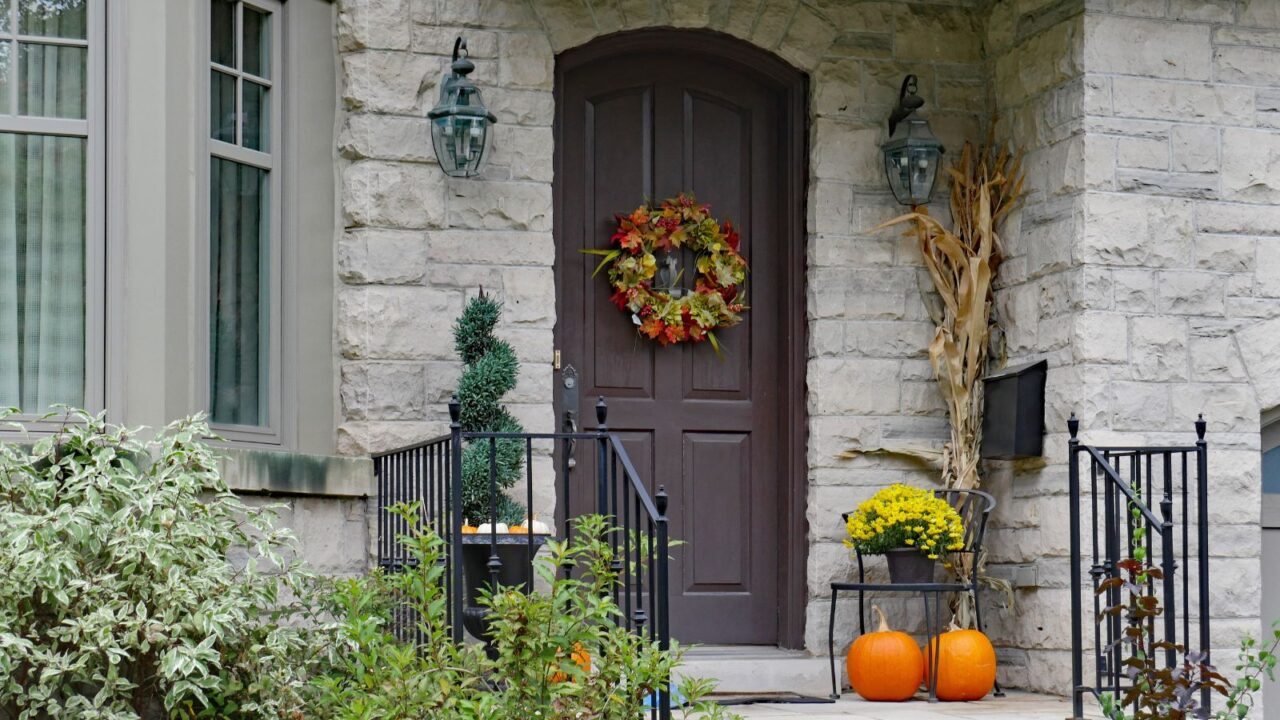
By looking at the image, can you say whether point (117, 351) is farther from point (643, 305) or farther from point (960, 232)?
point (960, 232)

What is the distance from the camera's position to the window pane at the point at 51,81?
5.27m

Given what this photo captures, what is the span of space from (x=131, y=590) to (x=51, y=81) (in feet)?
5.68

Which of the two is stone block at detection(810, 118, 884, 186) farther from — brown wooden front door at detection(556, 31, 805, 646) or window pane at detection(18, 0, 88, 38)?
window pane at detection(18, 0, 88, 38)

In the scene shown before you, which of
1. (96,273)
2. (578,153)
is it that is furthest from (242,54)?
→ (578,153)

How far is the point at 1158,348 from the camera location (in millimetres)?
6461

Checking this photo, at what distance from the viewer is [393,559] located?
551 cm

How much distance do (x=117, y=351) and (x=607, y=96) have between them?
8.20ft

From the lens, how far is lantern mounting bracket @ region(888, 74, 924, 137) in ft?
22.4

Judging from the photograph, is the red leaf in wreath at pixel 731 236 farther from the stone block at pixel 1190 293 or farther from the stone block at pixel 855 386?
the stone block at pixel 1190 293

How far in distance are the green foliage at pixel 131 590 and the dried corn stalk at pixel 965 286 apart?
2.85 m

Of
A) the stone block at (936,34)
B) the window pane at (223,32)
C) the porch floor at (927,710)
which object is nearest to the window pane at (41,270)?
the window pane at (223,32)

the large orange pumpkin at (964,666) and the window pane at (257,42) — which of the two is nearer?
the window pane at (257,42)

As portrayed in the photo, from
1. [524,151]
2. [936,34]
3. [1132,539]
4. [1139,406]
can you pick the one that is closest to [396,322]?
[524,151]

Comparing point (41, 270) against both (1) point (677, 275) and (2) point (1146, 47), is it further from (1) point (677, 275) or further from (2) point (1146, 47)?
(2) point (1146, 47)
